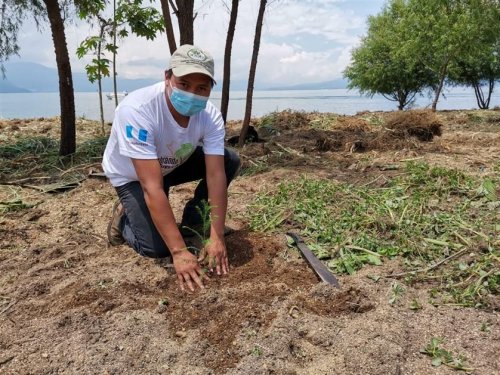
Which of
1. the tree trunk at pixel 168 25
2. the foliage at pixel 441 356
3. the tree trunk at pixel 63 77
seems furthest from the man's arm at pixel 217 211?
the tree trunk at pixel 63 77

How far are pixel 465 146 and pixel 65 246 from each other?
4277 mm

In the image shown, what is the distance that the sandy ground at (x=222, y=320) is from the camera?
1.64 m

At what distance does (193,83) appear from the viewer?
2184mm

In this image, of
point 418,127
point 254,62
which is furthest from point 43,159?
point 418,127

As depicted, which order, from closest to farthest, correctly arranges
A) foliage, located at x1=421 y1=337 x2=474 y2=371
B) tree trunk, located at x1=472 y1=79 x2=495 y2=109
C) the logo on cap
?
foliage, located at x1=421 y1=337 x2=474 y2=371, the logo on cap, tree trunk, located at x1=472 y1=79 x2=495 y2=109

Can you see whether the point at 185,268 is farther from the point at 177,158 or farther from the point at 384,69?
the point at 384,69

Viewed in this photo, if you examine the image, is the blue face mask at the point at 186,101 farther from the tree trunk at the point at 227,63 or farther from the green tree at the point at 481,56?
the green tree at the point at 481,56

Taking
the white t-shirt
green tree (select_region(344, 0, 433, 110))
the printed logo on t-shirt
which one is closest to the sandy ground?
the white t-shirt

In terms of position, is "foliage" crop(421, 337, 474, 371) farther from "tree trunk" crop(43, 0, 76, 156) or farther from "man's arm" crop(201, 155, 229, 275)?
"tree trunk" crop(43, 0, 76, 156)

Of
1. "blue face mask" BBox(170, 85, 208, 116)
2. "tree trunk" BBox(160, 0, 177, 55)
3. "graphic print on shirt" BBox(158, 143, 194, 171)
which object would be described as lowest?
"graphic print on shirt" BBox(158, 143, 194, 171)

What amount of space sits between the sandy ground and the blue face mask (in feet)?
2.52

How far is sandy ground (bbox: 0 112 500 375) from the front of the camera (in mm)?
1644

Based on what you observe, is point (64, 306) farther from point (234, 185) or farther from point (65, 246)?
point (234, 185)

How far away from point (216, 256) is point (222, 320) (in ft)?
1.45
